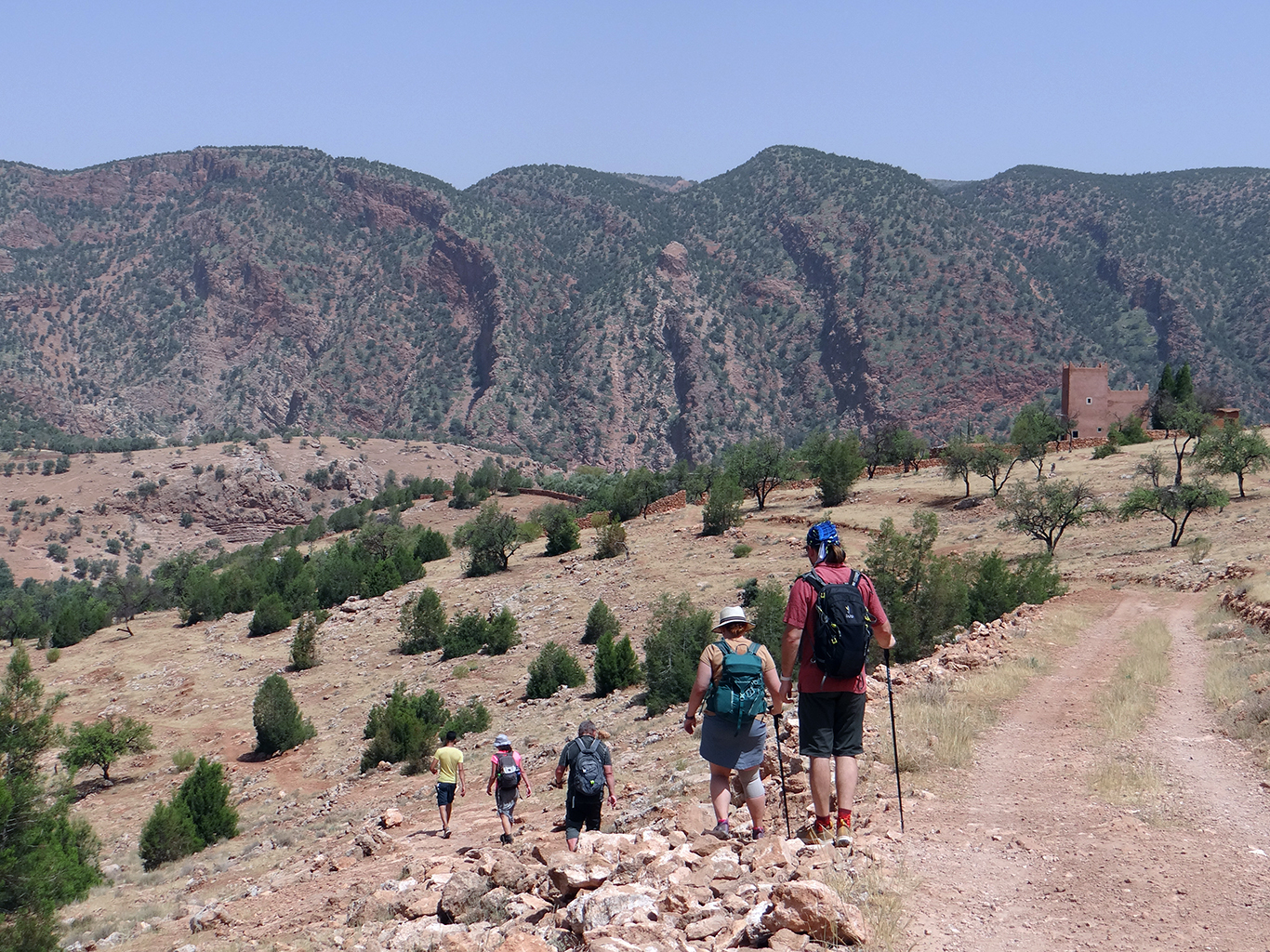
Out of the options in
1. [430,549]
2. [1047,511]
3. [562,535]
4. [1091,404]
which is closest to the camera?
[1047,511]

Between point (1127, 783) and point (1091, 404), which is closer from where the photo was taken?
point (1127, 783)

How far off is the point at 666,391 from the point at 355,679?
8268 cm

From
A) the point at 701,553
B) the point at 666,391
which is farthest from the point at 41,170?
the point at 701,553

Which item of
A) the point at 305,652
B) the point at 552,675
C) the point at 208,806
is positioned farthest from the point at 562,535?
the point at 208,806

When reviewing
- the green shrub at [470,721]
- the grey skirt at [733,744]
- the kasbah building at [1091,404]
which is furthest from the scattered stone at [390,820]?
the kasbah building at [1091,404]

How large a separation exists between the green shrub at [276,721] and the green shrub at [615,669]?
6.98 metres

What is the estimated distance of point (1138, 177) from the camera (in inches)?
4796

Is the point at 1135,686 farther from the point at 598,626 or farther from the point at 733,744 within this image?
the point at 598,626

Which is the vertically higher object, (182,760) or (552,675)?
(552,675)

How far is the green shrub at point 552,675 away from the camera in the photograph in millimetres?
22750

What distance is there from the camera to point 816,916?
16.0 ft

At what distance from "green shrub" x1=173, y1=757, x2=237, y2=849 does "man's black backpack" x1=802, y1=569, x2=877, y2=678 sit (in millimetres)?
13835

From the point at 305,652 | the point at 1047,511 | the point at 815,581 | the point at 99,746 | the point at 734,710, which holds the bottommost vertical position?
the point at 305,652

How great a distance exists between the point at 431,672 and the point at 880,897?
894 inches
